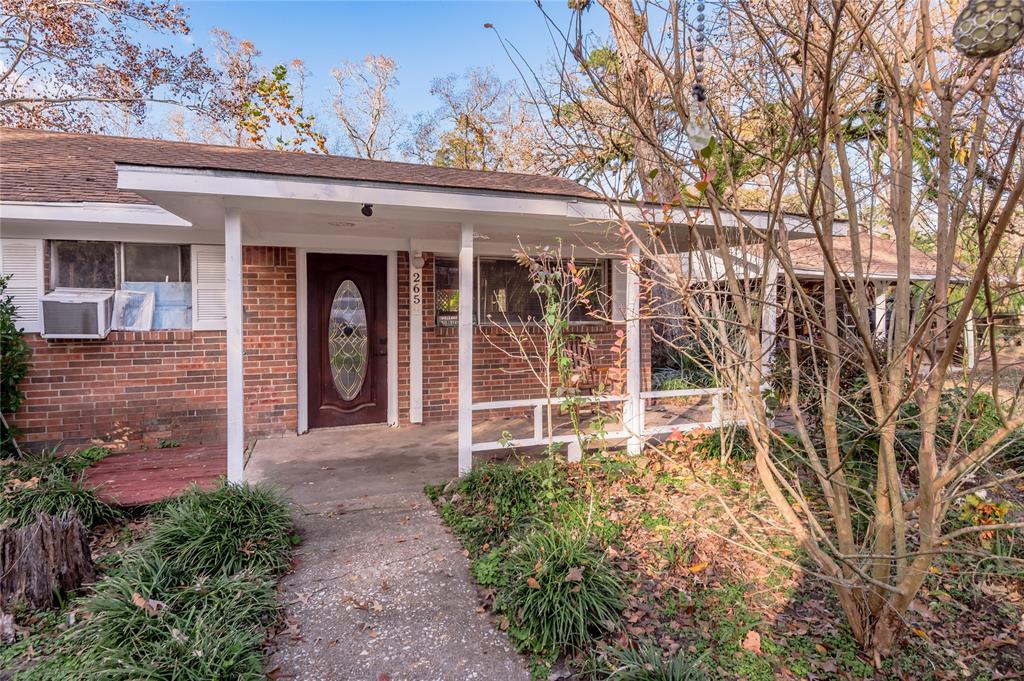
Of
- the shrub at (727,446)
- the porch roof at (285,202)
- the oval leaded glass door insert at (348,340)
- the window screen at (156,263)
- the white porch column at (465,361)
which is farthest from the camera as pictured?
the oval leaded glass door insert at (348,340)

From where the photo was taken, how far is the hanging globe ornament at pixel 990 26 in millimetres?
1481

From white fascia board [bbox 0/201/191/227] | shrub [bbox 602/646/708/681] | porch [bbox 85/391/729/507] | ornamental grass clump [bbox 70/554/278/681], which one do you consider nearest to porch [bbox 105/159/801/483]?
porch [bbox 85/391/729/507]

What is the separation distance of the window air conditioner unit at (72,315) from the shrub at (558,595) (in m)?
5.10

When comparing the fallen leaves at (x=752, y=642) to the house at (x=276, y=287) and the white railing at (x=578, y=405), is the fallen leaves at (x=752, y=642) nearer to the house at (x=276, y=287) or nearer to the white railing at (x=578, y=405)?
the white railing at (x=578, y=405)

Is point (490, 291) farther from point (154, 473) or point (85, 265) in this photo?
point (85, 265)

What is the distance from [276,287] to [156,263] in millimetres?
1250

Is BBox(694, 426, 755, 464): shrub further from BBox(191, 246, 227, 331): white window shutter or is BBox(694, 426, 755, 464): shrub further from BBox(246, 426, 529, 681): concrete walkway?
BBox(191, 246, 227, 331): white window shutter

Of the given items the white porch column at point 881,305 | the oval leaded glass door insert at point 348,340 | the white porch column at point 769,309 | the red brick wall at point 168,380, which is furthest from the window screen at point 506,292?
the white porch column at point 881,305

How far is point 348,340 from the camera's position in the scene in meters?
7.02

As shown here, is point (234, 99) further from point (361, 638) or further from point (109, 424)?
point (361, 638)

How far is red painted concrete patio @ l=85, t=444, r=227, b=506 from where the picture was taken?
14.7 feet

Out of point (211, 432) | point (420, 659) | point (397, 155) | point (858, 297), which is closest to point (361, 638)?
point (420, 659)

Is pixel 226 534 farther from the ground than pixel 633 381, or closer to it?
closer to it

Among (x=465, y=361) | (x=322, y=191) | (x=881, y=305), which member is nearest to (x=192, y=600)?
(x=465, y=361)
